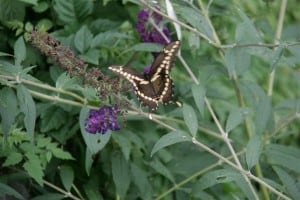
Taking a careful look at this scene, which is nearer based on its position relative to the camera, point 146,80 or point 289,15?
point 146,80

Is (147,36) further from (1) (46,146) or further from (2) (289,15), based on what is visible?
(2) (289,15)

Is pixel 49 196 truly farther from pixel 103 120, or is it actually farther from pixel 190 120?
pixel 190 120

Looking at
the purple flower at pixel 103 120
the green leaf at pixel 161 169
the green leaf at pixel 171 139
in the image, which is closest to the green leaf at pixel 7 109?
the purple flower at pixel 103 120

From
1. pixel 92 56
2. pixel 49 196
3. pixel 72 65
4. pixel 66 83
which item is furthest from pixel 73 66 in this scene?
pixel 49 196

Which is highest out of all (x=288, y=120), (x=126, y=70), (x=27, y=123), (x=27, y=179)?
(x=126, y=70)

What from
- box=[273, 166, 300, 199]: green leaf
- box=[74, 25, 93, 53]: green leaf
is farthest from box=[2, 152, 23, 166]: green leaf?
box=[273, 166, 300, 199]: green leaf

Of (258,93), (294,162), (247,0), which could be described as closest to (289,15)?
(247,0)
